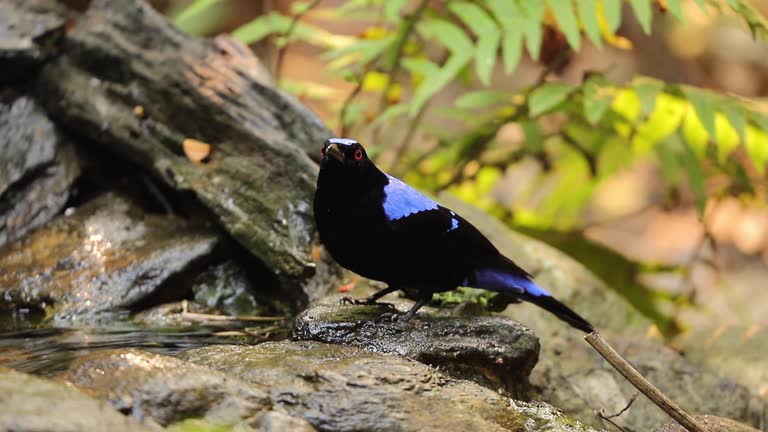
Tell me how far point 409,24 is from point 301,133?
4.22 ft

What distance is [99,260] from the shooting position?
393cm

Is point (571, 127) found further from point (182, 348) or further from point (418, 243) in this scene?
point (182, 348)

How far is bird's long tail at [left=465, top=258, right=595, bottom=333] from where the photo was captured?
327 centimetres

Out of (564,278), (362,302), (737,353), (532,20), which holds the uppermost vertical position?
(532,20)

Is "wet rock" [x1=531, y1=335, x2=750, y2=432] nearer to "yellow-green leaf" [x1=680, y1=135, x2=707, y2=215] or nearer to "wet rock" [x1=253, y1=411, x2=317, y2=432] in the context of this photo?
"yellow-green leaf" [x1=680, y1=135, x2=707, y2=215]

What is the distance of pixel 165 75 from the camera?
4.40 m

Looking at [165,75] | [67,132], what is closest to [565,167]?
[165,75]

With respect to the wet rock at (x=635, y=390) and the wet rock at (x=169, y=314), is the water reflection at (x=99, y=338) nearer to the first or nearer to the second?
the wet rock at (x=169, y=314)

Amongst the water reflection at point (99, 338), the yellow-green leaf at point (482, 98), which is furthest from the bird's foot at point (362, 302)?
the yellow-green leaf at point (482, 98)

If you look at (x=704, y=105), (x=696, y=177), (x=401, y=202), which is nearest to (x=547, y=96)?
(x=704, y=105)

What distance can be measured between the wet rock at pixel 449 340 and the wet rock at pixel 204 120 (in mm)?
856

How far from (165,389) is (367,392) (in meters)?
0.55

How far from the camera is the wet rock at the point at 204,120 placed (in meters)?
4.02

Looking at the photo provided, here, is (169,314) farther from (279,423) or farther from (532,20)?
(532,20)
